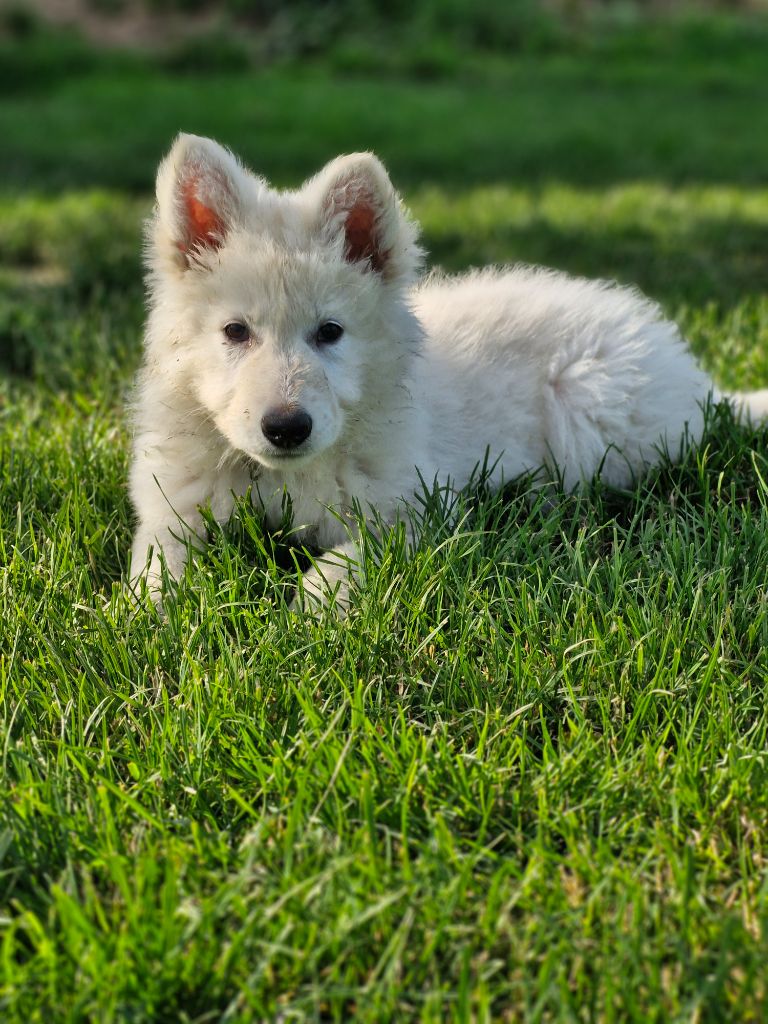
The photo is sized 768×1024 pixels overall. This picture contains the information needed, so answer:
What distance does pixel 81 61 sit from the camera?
13.5m

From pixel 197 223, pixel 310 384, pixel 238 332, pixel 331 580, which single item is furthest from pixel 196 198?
pixel 331 580

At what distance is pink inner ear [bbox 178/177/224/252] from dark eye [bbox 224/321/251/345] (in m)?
0.26

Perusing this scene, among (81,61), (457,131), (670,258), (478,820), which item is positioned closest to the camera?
(478,820)

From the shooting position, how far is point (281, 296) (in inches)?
112

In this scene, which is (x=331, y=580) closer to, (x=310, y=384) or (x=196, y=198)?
(x=310, y=384)

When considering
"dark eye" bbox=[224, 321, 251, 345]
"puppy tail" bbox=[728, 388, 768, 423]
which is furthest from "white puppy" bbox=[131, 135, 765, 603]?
"puppy tail" bbox=[728, 388, 768, 423]

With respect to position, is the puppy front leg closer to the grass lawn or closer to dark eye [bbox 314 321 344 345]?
the grass lawn

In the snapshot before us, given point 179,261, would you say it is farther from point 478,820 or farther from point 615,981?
point 615,981

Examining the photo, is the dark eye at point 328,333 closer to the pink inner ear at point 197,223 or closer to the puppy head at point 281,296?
the puppy head at point 281,296

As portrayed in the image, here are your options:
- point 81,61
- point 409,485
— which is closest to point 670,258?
point 409,485

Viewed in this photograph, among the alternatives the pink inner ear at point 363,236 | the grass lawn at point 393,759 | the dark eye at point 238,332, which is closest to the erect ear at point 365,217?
the pink inner ear at point 363,236

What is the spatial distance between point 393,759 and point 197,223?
5.28ft

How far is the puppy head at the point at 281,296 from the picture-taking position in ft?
9.10

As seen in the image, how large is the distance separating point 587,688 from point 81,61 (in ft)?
42.7
